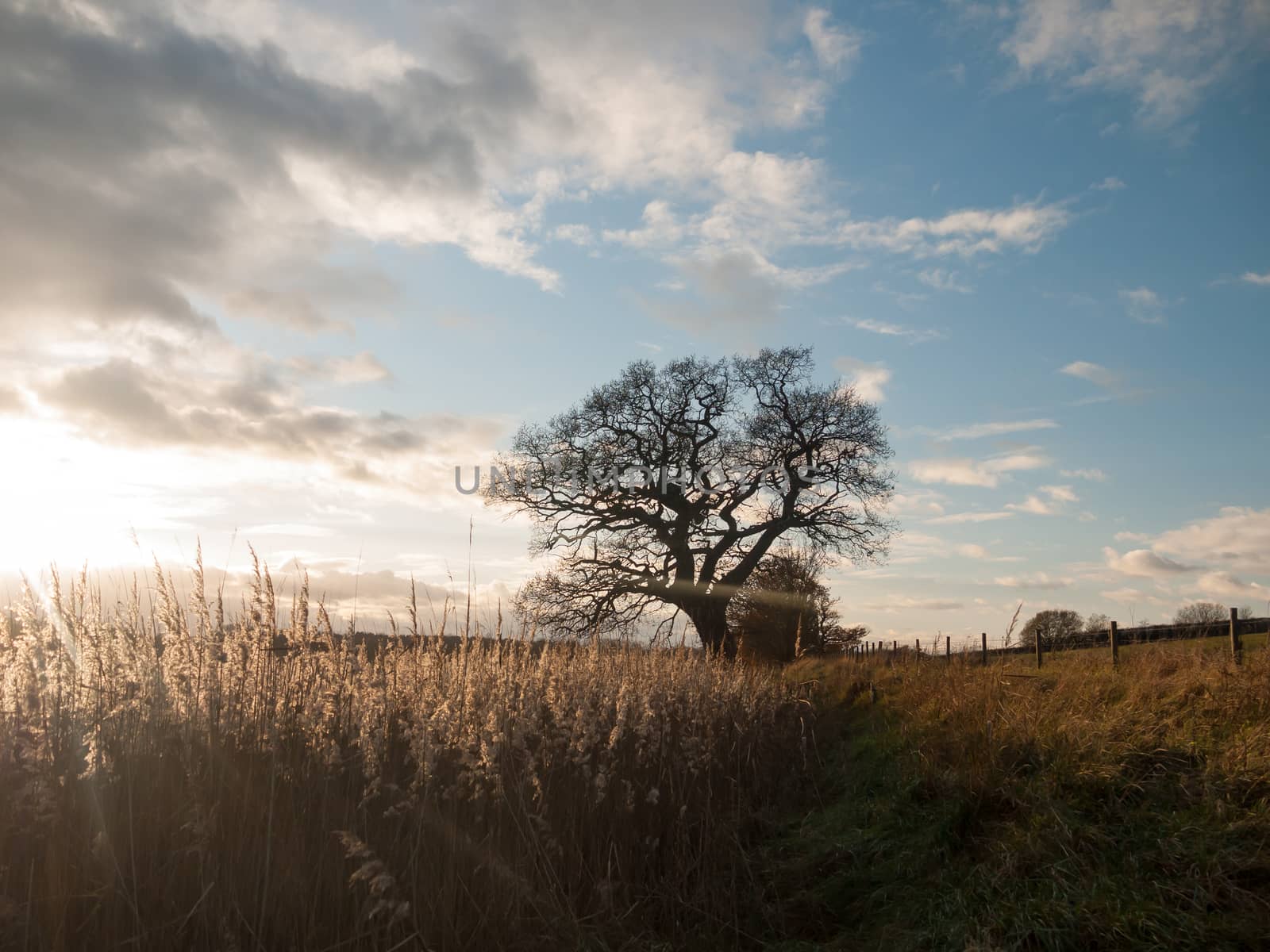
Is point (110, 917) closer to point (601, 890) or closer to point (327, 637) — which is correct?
point (327, 637)

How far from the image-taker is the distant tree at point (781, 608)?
2294 centimetres

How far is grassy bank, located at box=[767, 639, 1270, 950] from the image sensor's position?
4.02m

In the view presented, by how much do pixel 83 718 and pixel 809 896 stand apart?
4.34 meters

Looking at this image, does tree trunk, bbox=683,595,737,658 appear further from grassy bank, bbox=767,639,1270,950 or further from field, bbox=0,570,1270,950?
field, bbox=0,570,1270,950

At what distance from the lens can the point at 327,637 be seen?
4.62 metres

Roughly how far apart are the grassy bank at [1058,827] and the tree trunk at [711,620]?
15241 mm

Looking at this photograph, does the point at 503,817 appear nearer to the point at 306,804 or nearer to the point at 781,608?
the point at 306,804

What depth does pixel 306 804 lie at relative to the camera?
3990 millimetres

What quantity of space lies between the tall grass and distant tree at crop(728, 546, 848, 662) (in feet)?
56.7

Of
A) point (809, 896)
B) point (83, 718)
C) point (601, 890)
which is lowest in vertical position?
point (809, 896)

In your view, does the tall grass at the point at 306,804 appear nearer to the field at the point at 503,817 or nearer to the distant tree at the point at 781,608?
the field at the point at 503,817

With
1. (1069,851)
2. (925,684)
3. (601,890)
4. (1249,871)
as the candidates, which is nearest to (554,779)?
(601,890)

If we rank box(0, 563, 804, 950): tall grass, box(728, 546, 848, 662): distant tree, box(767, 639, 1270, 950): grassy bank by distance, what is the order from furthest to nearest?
box(728, 546, 848, 662): distant tree < box(767, 639, 1270, 950): grassy bank < box(0, 563, 804, 950): tall grass

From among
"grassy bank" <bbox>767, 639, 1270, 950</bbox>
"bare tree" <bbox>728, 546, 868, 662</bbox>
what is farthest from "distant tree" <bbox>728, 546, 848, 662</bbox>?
"grassy bank" <bbox>767, 639, 1270, 950</bbox>
